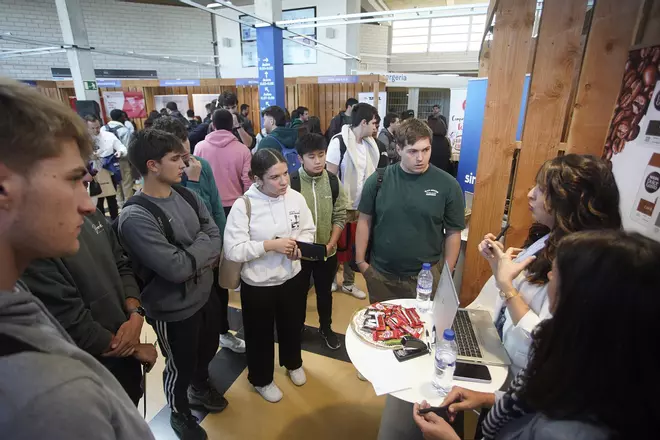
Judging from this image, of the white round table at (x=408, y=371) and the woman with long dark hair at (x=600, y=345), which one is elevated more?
the woman with long dark hair at (x=600, y=345)

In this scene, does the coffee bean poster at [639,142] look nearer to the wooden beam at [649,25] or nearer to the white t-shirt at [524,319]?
the wooden beam at [649,25]

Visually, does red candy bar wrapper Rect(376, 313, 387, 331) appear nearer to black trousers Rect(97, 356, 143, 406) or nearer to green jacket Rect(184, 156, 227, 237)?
black trousers Rect(97, 356, 143, 406)

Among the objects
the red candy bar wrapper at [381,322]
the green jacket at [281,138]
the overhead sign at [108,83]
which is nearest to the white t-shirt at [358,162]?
the green jacket at [281,138]

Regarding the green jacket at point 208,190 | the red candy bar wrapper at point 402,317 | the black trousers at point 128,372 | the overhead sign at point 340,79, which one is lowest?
the black trousers at point 128,372

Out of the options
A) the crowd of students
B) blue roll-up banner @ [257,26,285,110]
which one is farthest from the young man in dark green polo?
blue roll-up banner @ [257,26,285,110]

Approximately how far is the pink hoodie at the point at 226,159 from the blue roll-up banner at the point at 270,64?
3278 mm

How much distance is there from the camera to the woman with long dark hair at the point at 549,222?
4.21ft

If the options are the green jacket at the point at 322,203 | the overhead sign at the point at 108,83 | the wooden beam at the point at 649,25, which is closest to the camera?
the wooden beam at the point at 649,25

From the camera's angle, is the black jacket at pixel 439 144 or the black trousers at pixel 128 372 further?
the black jacket at pixel 439 144

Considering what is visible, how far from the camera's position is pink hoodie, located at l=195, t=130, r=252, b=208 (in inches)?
120

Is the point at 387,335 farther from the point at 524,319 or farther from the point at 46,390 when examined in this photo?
the point at 46,390

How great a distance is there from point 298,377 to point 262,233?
3.61ft

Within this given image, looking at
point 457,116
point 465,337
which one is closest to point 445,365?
point 465,337

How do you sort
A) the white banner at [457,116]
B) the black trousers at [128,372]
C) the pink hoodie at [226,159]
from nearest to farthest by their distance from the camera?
the black trousers at [128,372] → the pink hoodie at [226,159] → the white banner at [457,116]
